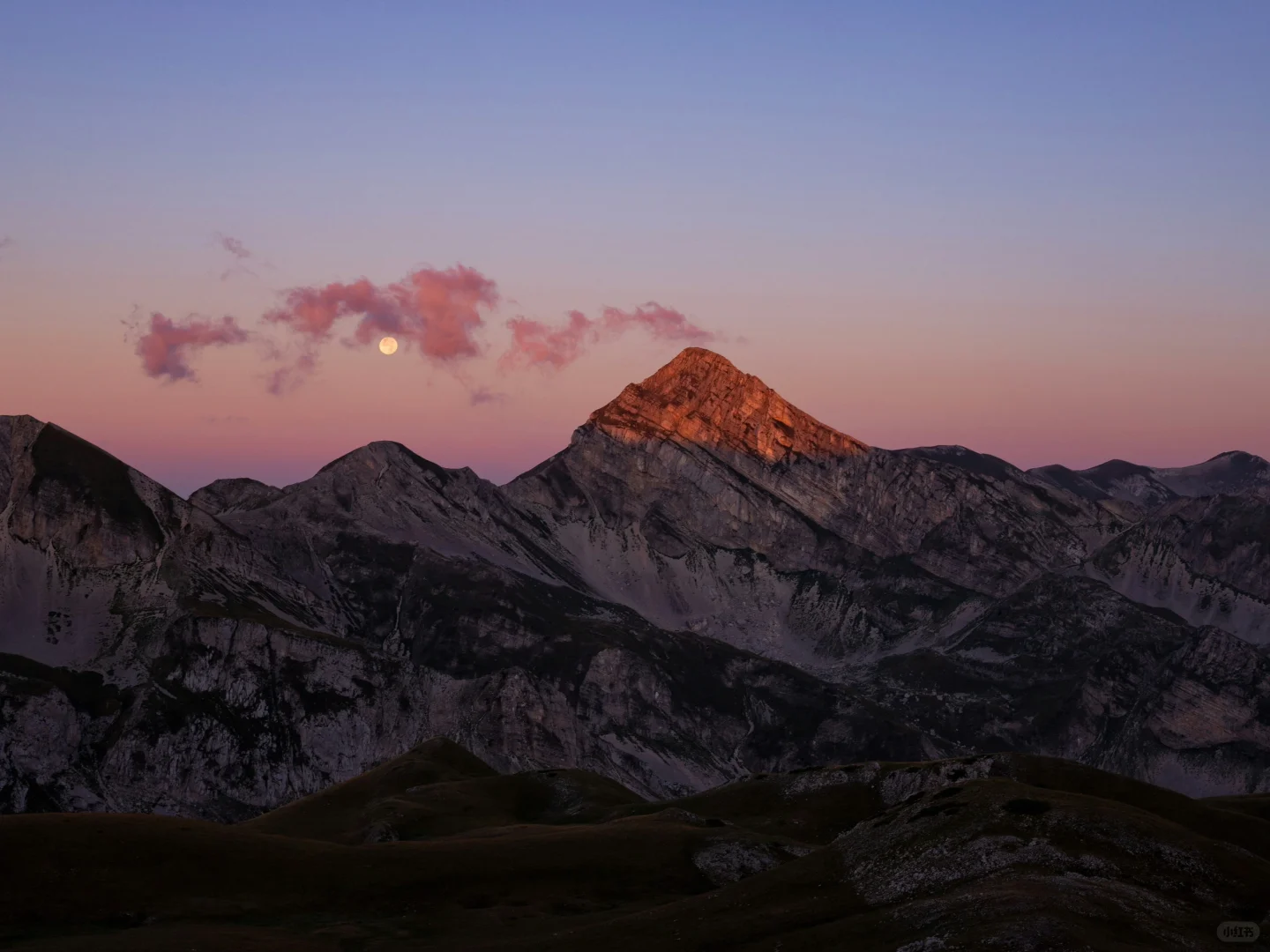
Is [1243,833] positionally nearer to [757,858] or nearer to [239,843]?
[757,858]

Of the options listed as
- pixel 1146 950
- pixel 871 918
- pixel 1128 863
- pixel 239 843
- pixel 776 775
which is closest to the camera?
pixel 1146 950

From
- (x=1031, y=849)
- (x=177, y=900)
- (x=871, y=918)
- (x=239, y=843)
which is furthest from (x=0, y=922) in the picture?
(x=1031, y=849)

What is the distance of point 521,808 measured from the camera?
184 metres

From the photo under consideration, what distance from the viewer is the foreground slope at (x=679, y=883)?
3595 inches

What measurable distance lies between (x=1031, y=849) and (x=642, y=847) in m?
41.4

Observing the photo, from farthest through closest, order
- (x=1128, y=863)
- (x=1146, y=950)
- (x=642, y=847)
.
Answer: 1. (x=642, y=847)
2. (x=1128, y=863)
3. (x=1146, y=950)

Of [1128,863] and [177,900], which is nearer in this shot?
[1128,863]

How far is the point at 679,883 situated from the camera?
127m

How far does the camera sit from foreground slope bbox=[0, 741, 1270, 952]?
300ft

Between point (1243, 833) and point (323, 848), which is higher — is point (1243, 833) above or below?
below

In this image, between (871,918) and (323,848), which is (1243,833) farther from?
(323,848)

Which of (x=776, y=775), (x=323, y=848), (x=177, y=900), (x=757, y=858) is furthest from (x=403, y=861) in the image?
(x=776, y=775)

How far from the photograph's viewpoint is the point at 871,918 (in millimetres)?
93188

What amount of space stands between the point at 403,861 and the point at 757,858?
31896mm
